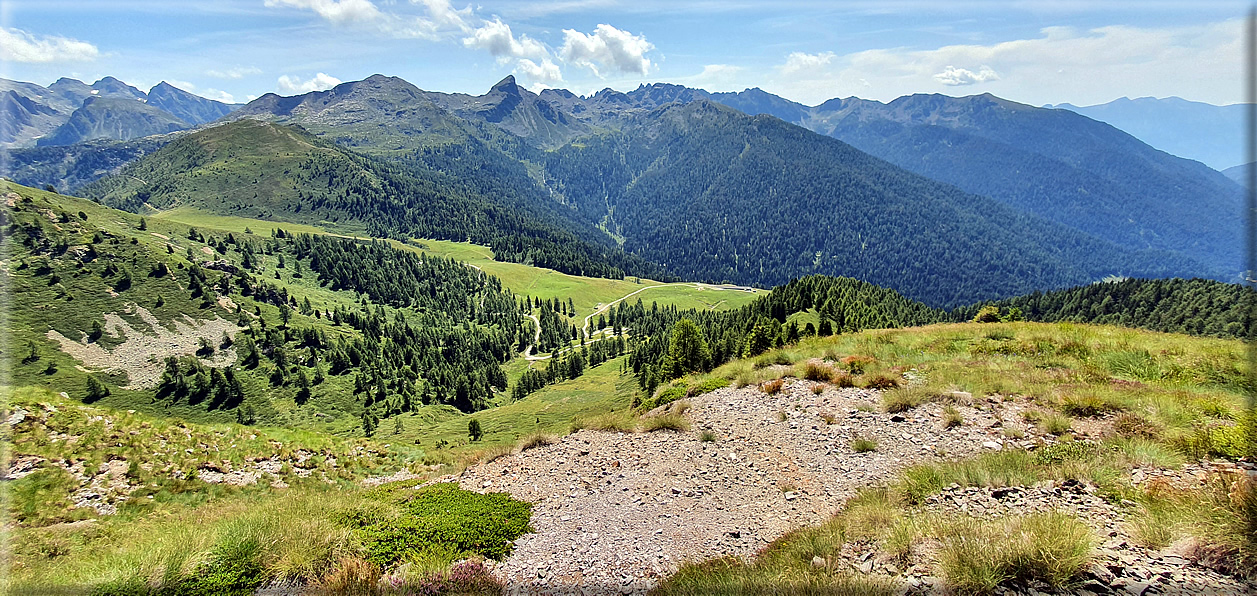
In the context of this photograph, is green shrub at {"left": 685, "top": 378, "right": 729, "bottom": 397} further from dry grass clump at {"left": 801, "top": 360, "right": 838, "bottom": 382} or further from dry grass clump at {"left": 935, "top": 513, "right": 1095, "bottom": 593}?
dry grass clump at {"left": 935, "top": 513, "right": 1095, "bottom": 593}

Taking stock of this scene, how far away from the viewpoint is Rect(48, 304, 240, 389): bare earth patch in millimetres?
92438

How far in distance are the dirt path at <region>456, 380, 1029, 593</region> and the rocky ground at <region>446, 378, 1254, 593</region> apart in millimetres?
41

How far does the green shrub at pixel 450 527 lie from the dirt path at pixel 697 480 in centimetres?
51

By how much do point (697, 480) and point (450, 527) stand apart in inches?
263

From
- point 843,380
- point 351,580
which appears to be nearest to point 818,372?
point 843,380

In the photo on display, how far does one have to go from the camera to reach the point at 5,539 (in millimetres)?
12000

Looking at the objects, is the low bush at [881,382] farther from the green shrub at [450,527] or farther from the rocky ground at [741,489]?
the green shrub at [450,527]

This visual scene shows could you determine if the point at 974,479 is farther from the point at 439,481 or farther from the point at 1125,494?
the point at 439,481

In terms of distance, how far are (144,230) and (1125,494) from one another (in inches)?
9398

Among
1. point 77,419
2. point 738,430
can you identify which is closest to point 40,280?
point 77,419

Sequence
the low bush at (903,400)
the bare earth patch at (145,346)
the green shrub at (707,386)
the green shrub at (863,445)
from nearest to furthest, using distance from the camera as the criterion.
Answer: the green shrub at (863,445), the low bush at (903,400), the green shrub at (707,386), the bare earth patch at (145,346)

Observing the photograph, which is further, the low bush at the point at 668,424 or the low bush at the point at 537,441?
the low bush at the point at 537,441

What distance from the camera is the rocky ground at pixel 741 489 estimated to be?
27.5ft

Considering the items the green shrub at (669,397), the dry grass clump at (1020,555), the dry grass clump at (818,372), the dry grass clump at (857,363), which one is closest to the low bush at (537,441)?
the green shrub at (669,397)
